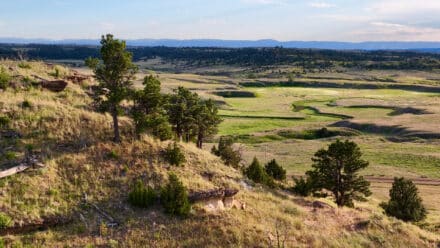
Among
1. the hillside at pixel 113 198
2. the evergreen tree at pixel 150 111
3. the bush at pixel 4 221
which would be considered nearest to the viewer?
the bush at pixel 4 221

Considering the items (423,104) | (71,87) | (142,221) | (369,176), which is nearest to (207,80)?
(423,104)

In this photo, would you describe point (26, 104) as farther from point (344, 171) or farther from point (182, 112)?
point (344, 171)

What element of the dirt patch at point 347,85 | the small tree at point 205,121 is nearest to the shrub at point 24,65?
the small tree at point 205,121

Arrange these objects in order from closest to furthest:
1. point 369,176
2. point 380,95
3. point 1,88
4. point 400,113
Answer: point 1,88 → point 369,176 → point 400,113 → point 380,95

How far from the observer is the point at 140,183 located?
2716 cm

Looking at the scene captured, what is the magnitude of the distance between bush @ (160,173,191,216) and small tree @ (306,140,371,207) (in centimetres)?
1467

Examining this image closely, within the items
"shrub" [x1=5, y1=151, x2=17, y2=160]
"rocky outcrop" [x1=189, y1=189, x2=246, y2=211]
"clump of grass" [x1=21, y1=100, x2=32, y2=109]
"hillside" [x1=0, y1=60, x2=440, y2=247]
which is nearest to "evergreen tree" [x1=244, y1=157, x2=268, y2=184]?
"hillside" [x1=0, y1=60, x2=440, y2=247]

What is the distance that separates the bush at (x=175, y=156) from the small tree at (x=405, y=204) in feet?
Result: 67.3

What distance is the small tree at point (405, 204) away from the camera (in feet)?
123

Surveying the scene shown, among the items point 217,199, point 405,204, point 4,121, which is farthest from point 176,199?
point 405,204

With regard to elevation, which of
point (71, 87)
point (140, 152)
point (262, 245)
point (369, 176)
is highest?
point (71, 87)

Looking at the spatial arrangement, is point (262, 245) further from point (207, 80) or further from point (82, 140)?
point (207, 80)

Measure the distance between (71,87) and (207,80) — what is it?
152 metres

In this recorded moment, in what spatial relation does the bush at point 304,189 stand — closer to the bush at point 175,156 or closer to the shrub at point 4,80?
the bush at point 175,156
